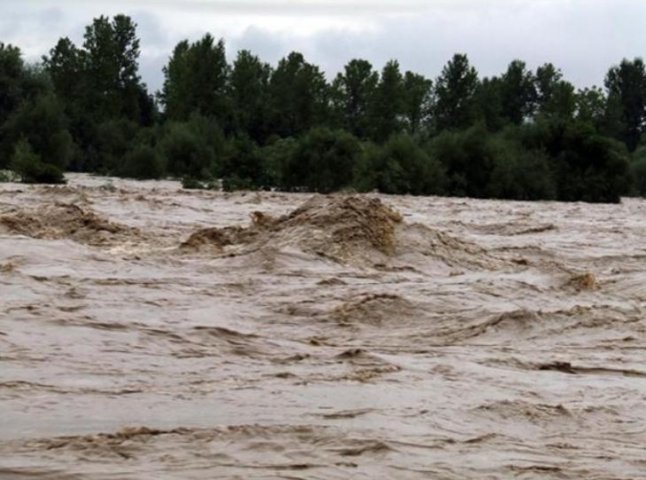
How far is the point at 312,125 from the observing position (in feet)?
187

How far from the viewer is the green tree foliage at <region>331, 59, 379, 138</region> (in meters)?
59.7

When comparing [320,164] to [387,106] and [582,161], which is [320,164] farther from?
[387,106]

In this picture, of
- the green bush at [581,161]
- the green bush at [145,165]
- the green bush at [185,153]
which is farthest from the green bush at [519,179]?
the green bush at [145,165]

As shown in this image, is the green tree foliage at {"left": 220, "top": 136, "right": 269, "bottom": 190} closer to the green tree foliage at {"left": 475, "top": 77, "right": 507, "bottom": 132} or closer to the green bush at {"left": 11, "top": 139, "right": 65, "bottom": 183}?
the green bush at {"left": 11, "top": 139, "right": 65, "bottom": 183}

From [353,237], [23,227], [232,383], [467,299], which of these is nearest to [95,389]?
[232,383]

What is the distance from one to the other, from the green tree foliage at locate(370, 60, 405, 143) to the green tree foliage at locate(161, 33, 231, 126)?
22.4ft

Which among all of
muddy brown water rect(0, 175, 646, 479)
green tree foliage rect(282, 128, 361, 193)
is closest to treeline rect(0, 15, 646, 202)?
green tree foliage rect(282, 128, 361, 193)

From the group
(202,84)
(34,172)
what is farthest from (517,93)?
(34,172)

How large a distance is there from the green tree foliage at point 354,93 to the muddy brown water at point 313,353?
45.4m

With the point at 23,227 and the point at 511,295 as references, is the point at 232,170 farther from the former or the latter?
the point at 511,295

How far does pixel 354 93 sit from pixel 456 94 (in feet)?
18.1

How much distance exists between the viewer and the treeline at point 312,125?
37969 millimetres

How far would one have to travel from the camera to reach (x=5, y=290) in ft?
28.6

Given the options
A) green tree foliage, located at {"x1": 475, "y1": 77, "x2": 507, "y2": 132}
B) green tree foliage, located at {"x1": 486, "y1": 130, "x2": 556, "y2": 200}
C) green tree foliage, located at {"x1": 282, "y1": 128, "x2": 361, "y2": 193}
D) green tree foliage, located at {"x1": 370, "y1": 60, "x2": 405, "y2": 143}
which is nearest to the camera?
green tree foliage, located at {"x1": 282, "y1": 128, "x2": 361, "y2": 193}
